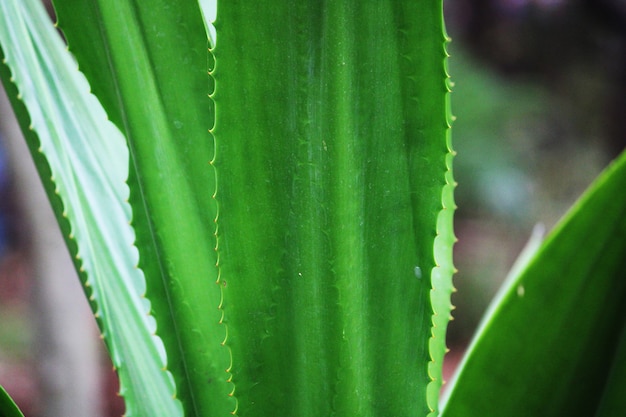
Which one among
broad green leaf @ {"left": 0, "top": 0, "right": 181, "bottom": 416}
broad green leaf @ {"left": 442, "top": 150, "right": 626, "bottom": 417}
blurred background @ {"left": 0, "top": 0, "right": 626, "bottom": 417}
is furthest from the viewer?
blurred background @ {"left": 0, "top": 0, "right": 626, "bottom": 417}

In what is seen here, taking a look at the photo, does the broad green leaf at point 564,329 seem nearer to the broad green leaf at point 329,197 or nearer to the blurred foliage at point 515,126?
the broad green leaf at point 329,197

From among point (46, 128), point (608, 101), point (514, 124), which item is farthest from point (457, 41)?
point (46, 128)

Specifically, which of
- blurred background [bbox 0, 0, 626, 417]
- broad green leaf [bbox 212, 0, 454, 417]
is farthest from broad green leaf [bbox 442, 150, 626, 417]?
blurred background [bbox 0, 0, 626, 417]

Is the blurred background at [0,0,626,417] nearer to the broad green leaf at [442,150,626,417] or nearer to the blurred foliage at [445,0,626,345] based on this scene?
the blurred foliage at [445,0,626,345]

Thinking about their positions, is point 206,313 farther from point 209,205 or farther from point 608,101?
point 608,101

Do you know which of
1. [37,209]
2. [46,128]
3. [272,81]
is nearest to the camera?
[272,81]

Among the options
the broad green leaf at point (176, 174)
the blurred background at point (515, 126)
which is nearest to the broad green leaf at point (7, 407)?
the broad green leaf at point (176, 174)

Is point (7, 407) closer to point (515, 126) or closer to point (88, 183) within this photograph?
point (88, 183)

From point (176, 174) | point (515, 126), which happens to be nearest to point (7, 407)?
point (176, 174)
